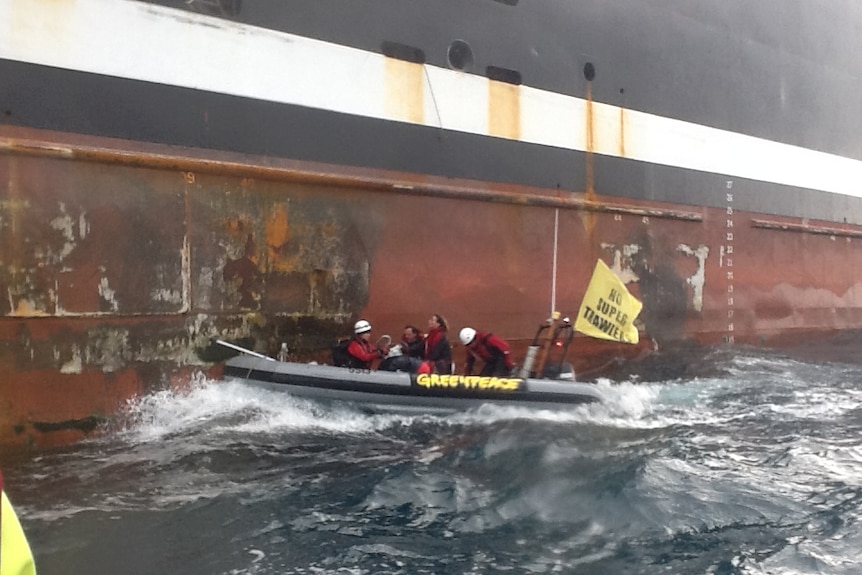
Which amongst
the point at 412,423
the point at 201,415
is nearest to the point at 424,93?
the point at 412,423

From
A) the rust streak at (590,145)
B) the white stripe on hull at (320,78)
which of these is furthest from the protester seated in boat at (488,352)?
the rust streak at (590,145)

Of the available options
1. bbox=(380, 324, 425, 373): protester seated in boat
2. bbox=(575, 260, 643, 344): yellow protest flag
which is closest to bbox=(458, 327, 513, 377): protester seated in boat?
bbox=(380, 324, 425, 373): protester seated in boat

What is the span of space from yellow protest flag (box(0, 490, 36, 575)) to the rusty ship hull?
12.7ft

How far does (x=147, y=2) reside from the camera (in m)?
5.64

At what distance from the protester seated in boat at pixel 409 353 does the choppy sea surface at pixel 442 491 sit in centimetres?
46

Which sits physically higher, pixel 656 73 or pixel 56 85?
pixel 656 73

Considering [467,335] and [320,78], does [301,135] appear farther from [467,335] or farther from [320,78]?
[467,335]

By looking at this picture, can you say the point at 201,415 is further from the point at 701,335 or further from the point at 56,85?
the point at 701,335

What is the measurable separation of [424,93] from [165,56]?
92.6 inches

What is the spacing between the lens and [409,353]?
6758mm

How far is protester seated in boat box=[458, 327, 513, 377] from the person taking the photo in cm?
687

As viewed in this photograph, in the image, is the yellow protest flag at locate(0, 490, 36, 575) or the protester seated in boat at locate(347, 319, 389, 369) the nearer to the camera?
the yellow protest flag at locate(0, 490, 36, 575)

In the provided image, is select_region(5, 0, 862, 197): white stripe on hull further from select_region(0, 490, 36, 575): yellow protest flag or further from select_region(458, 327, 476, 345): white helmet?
select_region(0, 490, 36, 575): yellow protest flag

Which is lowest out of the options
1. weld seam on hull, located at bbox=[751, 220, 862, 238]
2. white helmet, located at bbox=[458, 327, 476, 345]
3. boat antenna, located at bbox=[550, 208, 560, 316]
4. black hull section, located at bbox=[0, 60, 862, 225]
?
white helmet, located at bbox=[458, 327, 476, 345]
